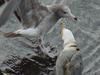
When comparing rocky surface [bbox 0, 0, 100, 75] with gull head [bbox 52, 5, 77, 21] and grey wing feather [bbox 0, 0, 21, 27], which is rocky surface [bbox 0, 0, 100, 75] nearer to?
gull head [bbox 52, 5, 77, 21]

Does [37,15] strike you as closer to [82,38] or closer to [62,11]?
[62,11]

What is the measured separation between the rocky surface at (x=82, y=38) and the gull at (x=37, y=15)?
7cm

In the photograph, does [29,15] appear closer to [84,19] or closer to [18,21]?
[18,21]

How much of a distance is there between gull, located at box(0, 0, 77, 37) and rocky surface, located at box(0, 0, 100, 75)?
0.22ft

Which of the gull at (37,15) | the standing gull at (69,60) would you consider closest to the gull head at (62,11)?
the gull at (37,15)

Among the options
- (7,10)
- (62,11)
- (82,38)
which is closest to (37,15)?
(62,11)

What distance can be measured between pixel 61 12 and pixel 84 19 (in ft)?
0.75

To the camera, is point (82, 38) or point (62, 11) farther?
point (62, 11)

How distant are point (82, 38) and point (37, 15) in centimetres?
44

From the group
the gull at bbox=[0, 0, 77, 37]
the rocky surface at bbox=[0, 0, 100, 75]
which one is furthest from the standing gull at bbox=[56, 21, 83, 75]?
the gull at bbox=[0, 0, 77, 37]

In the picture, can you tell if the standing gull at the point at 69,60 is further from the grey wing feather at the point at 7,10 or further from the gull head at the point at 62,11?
the gull head at the point at 62,11

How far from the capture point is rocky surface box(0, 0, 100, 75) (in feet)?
10.4

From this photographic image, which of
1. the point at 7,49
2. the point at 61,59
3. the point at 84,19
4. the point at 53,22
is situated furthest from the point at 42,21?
the point at 61,59

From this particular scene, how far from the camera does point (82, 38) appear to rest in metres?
3.51
